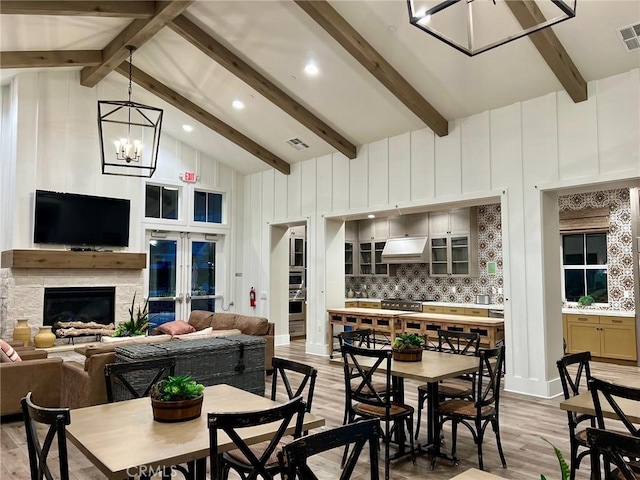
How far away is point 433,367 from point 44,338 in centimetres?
588

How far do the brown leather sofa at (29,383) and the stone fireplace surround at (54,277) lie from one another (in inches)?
118

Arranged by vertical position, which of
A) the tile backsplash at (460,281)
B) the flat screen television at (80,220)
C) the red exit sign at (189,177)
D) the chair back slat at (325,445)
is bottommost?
the chair back slat at (325,445)

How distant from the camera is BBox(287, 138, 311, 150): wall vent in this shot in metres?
8.46

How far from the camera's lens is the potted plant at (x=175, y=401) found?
2402 mm

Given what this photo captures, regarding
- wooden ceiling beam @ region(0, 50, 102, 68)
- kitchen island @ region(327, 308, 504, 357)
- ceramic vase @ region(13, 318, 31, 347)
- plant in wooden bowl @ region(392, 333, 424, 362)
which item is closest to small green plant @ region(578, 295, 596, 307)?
kitchen island @ region(327, 308, 504, 357)

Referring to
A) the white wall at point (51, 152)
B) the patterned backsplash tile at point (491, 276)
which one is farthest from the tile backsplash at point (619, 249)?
the white wall at point (51, 152)

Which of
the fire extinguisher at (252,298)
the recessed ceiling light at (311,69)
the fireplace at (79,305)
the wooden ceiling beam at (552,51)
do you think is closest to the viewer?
the wooden ceiling beam at (552,51)

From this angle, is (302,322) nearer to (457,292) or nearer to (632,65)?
(457,292)

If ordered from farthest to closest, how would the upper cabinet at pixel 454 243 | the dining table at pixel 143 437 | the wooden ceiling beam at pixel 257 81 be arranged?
1. the upper cabinet at pixel 454 243
2. the wooden ceiling beam at pixel 257 81
3. the dining table at pixel 143 437

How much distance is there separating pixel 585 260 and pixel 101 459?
8831 mm

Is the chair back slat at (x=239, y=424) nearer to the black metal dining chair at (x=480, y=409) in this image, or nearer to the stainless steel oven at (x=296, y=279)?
the black metal dining chair at (x=480, y=409)

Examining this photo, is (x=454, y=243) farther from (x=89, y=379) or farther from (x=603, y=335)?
(x=89, y=379)

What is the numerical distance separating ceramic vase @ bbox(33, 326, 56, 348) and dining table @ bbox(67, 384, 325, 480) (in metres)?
5.06

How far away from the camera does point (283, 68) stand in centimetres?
648
